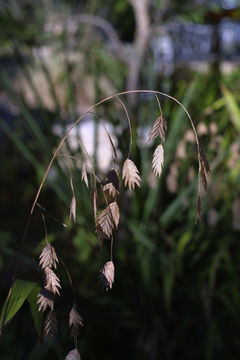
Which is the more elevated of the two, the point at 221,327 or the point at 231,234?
the point at 231,234

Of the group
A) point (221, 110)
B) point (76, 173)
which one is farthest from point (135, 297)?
point (221, 110)

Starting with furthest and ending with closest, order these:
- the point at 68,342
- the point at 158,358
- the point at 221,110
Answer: the point at 221,110 < the point at 68,342 < the point at 158,358

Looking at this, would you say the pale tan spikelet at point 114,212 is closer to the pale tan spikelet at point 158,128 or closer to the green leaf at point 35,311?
the pale tan spikelet at point 158,128

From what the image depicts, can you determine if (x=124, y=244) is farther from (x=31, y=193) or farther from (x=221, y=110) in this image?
(x=31, y=193)

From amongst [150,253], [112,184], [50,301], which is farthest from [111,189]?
[150,253]

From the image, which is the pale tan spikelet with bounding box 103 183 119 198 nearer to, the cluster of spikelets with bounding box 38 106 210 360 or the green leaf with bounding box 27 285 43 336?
the cluster of spikelets with bounding box 38 106 210 360

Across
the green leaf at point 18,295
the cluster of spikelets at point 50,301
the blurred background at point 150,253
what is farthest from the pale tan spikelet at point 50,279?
the blurred background at point 150,253

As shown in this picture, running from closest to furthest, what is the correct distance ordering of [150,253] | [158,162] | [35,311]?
[158,162] → [35,311] → [150,253]

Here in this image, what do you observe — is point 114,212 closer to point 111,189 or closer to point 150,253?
point 111,189

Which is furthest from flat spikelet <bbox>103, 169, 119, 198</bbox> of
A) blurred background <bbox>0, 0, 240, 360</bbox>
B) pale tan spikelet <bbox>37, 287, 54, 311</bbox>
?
blurred background <bbox>0, 0, 240, 360</bbox>

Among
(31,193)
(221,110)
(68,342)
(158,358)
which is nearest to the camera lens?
(158,358)
